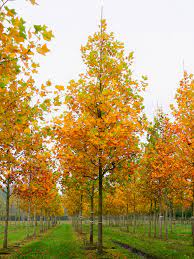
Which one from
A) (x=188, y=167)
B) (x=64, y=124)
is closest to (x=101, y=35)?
(x=64, y=124)

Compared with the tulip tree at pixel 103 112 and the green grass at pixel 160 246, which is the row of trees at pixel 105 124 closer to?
the tulip tree at pixel 103 112

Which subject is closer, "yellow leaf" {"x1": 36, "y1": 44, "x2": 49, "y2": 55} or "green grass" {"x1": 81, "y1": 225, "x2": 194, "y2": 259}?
"yellow leaf" {"x1": 36, "y1": 44, "x2": 49, "y2": 55}

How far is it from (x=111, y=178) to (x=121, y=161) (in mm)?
1632

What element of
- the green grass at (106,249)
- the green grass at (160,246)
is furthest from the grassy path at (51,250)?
the green grass at (160,246)

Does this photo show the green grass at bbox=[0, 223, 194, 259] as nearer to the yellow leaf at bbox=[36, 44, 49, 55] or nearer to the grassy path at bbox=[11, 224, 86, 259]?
the grassy path at bbox=[11, 224, 86, 259]

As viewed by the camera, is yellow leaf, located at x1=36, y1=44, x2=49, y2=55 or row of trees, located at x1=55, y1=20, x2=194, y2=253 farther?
row of trees, located at x1=55, y1=20, x2=194, y2=253

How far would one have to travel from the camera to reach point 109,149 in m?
12.1

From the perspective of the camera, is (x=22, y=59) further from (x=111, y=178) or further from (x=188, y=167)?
(x=188, y=167)

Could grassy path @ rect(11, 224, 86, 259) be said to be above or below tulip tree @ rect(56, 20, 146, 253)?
below

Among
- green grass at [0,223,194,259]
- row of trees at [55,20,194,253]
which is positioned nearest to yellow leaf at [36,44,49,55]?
row of trees at [55,20,194,253]

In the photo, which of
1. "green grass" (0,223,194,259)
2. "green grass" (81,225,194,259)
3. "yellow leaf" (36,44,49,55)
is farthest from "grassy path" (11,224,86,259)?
"yellow leaf" (36,44,49,55)

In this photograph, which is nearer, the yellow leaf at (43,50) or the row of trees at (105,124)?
the yellow leaf at (43,50)

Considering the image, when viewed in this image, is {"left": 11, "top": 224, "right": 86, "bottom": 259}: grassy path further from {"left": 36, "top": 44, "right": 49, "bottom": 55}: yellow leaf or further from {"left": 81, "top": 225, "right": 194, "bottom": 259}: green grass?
{"left": 36, "top": 44, "right": 49, "bottom": 55}: yellow leaf

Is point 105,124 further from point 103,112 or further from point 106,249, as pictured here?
point 106,249
